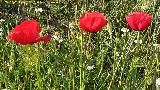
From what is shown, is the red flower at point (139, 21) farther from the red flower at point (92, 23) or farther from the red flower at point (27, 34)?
the red flower at point (27, 34)

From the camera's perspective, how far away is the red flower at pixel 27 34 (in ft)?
6.44

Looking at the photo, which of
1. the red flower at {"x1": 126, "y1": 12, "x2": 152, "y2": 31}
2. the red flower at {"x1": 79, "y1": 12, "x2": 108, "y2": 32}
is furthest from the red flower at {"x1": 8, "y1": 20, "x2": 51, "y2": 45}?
the red flower at {"x1": 126, "y1": 12, "x2": 152, "y2": 31}

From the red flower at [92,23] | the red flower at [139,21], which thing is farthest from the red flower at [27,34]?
the red flower at [139,21]

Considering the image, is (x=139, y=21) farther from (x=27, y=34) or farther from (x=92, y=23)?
(x=27, y=34)

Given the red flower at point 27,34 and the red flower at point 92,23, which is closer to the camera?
the red flower at point 27,34

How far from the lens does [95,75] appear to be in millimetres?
2994

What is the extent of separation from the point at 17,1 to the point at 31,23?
3098mm

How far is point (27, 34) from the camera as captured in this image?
78.5 inches

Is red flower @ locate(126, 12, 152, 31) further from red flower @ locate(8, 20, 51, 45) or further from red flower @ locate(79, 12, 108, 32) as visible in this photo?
red flower @ locate(8, 20, 51, 45)

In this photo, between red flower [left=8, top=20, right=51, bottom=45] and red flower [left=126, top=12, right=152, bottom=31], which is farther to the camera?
red flower [left=126, top=12, right=152, bottom=31]

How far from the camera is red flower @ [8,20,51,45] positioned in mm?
1962

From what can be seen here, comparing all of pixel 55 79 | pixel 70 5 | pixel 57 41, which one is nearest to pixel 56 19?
pixel 70 5

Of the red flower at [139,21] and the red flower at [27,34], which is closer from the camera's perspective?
the red flower at [27,34]

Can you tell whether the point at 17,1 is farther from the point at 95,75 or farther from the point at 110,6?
the point at 95,75
